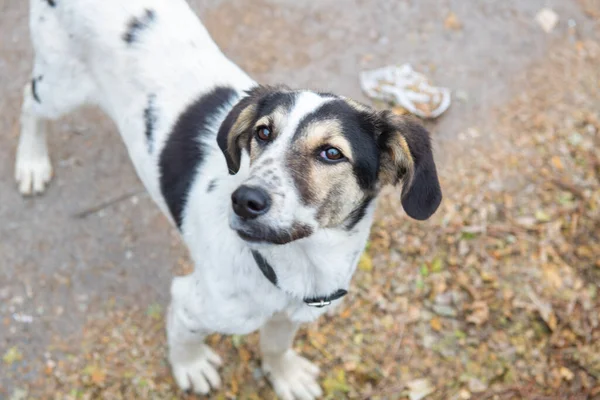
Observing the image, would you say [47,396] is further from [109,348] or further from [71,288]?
[71,288]

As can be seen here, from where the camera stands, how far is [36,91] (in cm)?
443

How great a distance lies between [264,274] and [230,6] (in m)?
4.02

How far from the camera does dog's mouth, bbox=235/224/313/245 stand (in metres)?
2.62

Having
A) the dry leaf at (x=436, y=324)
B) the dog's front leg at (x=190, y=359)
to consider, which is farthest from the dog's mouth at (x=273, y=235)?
the dry leaf at (x=436, y=324)

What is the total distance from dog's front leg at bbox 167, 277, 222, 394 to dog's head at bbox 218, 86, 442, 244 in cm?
127

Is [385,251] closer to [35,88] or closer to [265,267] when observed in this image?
[265,267]

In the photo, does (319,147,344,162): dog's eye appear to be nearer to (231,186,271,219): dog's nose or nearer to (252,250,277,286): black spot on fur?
(231,186,271,219): dog's nose

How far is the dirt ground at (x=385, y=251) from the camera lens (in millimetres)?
4523

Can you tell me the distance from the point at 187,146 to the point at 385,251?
2.22m

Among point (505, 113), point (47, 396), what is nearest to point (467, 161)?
point (505, 113)

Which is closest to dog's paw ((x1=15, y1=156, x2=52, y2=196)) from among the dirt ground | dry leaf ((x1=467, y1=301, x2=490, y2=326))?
the dirt ground

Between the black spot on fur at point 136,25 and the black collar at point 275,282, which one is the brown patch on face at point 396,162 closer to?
the black collar at point 275,282

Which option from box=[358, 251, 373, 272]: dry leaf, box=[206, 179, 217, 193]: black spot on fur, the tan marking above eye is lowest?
box=[358, 251, 373, 272]: dry leaf

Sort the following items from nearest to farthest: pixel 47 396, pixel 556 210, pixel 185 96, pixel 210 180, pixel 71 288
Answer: pixel 210 180 → pixel 185 96 → pixel 47 396 → pixel 71 288 → pixel 556 210
